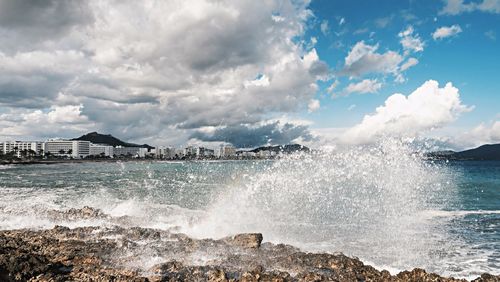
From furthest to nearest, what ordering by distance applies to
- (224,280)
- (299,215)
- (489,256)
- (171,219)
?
1. (299,215)
2. (171,219)
3. (489,256)
4. (224,280)

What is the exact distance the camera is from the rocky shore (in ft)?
32.2

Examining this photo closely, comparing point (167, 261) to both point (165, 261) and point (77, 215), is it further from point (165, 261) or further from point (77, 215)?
point (77, 215)

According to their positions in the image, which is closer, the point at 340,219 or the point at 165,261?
the point at 165,261

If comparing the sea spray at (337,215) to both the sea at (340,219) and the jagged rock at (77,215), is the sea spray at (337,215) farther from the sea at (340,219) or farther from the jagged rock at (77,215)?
the jagged rock at (77,215)

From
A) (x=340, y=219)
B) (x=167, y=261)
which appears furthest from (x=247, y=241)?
(x=340, y=219)

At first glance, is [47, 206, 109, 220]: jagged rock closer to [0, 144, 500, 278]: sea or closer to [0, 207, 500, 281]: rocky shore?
[0, 144, 500, 278]: sea

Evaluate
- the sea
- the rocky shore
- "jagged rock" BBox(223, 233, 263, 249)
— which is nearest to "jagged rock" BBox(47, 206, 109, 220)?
the sea

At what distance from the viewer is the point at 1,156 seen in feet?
547

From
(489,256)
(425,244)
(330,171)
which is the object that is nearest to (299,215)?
(425,244)

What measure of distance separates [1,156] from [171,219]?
182m

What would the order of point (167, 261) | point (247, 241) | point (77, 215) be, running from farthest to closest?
point (77, 215) < point (247, 241) < point (167, 261)

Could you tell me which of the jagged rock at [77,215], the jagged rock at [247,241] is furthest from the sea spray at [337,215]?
the jagged rock at [77,215]

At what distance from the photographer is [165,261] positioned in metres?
11.9

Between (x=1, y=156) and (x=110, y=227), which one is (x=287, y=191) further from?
(x=1, y=156)
